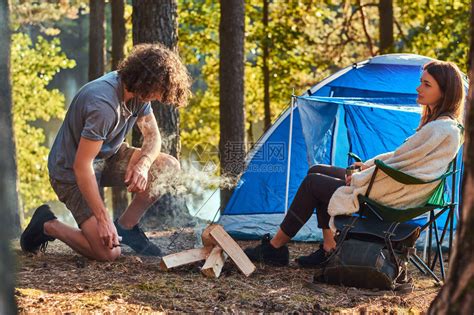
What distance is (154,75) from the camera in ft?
14.7

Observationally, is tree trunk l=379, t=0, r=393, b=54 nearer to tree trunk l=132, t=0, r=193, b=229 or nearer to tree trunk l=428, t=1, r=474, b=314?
tree trunk l=132, t=0, r=193, b=229

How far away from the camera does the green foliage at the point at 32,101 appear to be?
59.7ft

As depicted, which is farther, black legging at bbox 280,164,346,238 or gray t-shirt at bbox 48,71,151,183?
black legging at bbox 280,164,346,238

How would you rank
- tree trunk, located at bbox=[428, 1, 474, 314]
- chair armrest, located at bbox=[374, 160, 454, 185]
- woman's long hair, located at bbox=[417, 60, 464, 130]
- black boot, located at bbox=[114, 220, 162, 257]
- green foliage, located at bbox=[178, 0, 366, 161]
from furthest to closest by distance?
1. green foliage, located at bbox=[178, 0, 366, 161]
2. black boot, located at bbox=[114, 220, 162, 257]
3. woman's long hair, located at bbox=[417, 60, 464, 130]
4. chair armrest, located at bbox=[374, 160, 454, 185]
5. tree trunk, located at bbox=[428, 1, 474, 314]

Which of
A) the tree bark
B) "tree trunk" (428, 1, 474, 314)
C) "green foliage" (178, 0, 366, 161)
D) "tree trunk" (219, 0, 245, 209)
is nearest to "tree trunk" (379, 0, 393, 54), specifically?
"green foliage" (178, 0, 366, 161)

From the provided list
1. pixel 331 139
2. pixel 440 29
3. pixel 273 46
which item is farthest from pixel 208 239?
pixel 440 29

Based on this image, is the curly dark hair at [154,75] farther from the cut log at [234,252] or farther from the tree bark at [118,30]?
the tree bark at [118,30]

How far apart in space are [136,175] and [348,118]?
2.04 metres

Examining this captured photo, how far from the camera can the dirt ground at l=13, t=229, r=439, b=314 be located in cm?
369

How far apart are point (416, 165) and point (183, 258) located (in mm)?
1337

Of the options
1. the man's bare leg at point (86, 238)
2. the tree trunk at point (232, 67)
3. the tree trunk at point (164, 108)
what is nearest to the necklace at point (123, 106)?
the man's bare leg at point (86, 238)

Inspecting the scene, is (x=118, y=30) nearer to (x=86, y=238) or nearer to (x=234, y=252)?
(x=86, y=238)

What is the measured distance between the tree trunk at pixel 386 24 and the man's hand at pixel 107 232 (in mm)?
8656

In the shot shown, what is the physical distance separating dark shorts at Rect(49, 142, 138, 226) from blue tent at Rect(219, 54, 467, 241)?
1.32 metres
